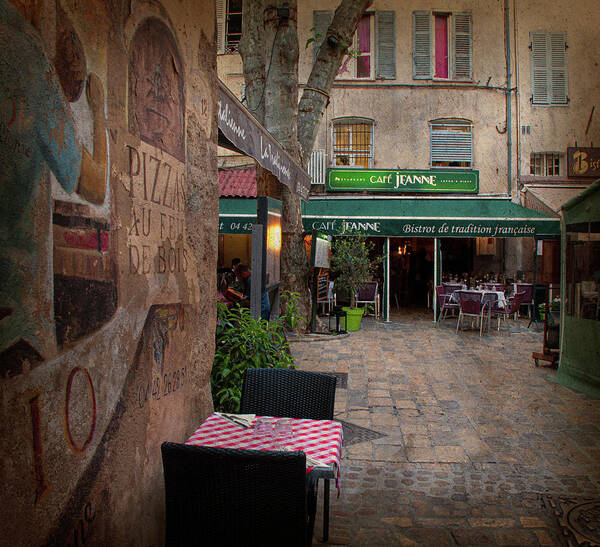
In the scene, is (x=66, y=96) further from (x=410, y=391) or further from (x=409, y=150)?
(x=409, y=150)

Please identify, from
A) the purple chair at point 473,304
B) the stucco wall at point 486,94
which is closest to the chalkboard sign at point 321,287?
the purple chair at point 473,304

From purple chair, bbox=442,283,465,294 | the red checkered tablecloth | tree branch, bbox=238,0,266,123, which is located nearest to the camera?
the red checkered tablecloth

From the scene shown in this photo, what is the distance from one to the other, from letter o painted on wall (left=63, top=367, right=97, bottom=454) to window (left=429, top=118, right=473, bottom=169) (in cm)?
1446

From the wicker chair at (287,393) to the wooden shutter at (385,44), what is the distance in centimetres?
1361

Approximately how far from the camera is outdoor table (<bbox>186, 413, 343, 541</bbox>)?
2.29 m

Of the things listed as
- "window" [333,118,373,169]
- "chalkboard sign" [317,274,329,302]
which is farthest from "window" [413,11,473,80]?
"chalkboard sign" [317,274,329,302]

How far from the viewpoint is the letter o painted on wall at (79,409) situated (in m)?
1.71

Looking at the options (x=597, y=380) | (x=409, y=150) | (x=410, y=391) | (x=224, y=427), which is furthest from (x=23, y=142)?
(x=409, y=150)

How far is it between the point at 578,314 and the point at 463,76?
10.7 metres

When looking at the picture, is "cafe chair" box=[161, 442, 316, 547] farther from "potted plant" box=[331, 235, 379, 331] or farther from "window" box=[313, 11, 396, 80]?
"window" box=[313, 11, 396, 80]

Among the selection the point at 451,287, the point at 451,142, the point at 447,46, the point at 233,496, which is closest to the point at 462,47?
the point at 447,46

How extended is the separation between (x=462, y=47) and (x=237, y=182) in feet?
25.0

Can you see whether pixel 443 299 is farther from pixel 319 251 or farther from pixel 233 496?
pixel 233 496

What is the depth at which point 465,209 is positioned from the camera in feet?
44.3
